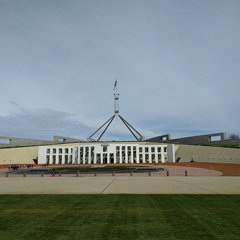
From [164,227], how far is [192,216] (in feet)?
6.41

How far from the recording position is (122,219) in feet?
25.2

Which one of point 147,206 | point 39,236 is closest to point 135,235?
point 39,236

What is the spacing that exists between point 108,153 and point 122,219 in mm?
62624

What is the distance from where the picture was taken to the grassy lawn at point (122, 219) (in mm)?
6230

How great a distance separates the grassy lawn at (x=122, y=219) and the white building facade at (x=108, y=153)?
59.1 metres

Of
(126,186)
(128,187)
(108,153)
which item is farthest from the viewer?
(108,153)

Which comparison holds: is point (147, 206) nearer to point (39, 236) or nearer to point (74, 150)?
point (39, 236)

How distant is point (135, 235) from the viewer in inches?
241

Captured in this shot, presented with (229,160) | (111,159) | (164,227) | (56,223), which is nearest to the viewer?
(164,227)

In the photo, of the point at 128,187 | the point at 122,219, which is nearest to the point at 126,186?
the point at 128,187

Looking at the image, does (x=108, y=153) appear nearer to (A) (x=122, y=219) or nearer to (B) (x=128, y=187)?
(B) (x=128, y=187)

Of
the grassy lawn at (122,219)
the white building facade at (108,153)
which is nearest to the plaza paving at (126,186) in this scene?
the grassy lawn at (122,219)

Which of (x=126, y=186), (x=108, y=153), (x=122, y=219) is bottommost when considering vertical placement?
(x=126, y=186)

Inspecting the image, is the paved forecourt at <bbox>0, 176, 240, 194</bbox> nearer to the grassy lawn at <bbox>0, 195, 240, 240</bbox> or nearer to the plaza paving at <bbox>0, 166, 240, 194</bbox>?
the plaza paving at <bbox>0, 166, 240, 194</bbox>
